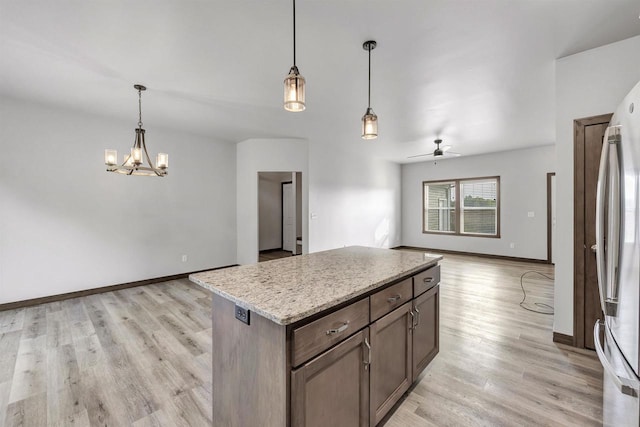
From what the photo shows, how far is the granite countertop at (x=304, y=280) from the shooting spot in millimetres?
1135

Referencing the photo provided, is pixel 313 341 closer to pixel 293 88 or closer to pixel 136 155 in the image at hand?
pixel 293 88

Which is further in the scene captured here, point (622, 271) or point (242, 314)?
point (242, 314)

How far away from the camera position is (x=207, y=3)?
192 cm

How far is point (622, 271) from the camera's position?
41.9 inches

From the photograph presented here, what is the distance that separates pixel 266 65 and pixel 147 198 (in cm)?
325

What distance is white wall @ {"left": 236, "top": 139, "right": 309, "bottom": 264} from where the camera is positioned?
215 inches

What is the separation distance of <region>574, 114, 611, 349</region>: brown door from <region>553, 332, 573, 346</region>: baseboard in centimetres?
4

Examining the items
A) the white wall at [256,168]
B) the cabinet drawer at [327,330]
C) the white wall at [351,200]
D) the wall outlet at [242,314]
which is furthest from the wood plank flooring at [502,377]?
the white wall at [256,168]

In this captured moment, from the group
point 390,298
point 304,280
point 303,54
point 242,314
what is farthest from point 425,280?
point 303,54

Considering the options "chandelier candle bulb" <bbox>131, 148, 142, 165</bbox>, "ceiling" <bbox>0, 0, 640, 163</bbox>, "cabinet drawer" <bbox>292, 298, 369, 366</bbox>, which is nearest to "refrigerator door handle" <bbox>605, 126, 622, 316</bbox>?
"cabinet drawer" <bbox>292, 298, 369, 366</bbox>

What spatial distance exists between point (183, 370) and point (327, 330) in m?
1.69

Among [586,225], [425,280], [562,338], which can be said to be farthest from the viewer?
[562,338]

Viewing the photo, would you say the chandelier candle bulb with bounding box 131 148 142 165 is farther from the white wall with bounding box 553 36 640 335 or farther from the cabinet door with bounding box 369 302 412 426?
the white wall with bounding box 553 36 640 335

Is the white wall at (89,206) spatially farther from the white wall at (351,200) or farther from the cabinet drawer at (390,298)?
the cabinet drawer at (390,298)
